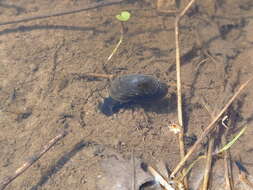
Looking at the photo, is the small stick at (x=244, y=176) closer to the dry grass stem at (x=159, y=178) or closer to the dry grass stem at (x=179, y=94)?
the dry grass stem at (x=179, y=94)

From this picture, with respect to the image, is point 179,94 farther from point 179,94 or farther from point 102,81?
point 102,81

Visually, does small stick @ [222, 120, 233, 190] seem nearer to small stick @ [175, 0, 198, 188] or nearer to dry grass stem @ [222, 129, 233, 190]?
dry grass stem @ [222, 129, 233, 190]

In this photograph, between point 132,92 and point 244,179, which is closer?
point 244,179

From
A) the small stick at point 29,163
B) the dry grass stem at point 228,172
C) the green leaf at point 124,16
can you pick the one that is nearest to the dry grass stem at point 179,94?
the dry grass stem at point 228,172

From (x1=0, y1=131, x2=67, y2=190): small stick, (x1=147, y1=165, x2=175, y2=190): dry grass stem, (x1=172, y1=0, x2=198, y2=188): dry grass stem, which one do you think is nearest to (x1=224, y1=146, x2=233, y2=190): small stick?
(x1=172, y1=0, x2=198, y2=188): dry grass stem

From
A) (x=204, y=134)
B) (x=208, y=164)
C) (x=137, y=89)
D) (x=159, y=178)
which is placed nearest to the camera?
(x=159, y=178)

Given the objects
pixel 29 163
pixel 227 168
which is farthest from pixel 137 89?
pixel 29 163
